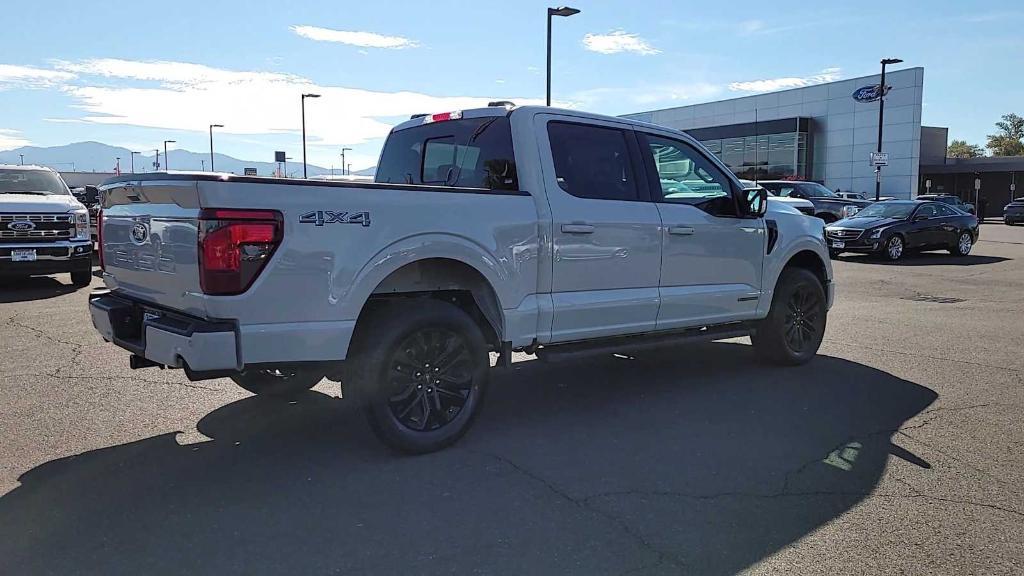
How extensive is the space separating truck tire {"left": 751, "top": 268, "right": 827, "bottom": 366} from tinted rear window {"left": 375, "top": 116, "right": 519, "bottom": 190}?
2962 mm

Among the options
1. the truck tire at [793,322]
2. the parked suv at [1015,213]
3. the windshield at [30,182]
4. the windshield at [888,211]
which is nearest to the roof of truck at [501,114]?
the truck tire at [793,322]

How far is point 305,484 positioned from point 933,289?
12.3 metres

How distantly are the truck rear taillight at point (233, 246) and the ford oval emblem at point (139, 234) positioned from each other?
675mm

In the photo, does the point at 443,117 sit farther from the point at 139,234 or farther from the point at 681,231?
the point at 139,234

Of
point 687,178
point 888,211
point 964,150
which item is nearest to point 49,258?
point 687,178

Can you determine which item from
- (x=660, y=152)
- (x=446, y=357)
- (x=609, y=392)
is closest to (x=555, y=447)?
(x=446, y=357)

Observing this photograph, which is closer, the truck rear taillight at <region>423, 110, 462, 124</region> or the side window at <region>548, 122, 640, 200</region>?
the side window at <region>548, 122, 640, 200</region>

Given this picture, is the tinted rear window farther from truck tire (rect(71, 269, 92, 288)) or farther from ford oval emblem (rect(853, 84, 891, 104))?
ford oval emblem (rect(853, 84, 891, 104))

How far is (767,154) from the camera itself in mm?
52000

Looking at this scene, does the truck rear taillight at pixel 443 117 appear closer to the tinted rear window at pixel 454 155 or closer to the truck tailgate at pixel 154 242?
the tinted rear window at pixel 454 155

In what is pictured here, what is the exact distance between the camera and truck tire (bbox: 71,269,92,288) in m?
12.4

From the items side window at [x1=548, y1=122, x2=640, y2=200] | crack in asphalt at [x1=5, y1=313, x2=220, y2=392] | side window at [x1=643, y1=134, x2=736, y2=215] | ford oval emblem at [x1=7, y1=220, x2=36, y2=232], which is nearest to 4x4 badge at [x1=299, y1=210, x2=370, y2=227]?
side window at [x1=548, y1=122, x2=640, y2=200]

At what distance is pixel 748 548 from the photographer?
3404mm

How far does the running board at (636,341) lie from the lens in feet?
16.9
